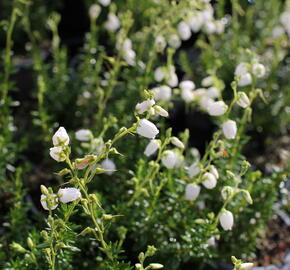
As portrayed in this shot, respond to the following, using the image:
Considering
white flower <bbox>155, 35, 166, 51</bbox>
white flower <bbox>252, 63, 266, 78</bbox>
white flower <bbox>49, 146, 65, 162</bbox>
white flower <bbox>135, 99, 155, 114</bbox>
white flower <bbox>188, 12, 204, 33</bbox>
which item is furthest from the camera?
white flower <bbox>188, 12, 204, 33</bbox>

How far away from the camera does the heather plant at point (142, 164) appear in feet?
4.94

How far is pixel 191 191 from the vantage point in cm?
175

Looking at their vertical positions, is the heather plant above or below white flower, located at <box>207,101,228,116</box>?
below

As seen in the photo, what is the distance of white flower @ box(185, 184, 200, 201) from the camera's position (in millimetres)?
1747

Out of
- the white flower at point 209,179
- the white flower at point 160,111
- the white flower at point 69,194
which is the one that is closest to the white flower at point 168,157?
the white flower at point 209,179

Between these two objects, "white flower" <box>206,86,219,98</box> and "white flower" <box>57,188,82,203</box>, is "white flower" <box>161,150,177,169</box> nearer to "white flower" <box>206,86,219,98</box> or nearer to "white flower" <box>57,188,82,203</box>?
"white flower" <box>57,188,82,203</box>

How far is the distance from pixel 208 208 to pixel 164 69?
0.61m

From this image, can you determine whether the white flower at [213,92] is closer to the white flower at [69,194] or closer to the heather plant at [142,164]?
the heather plant at [142,164]

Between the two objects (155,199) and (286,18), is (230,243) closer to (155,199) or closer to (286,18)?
(155,199)

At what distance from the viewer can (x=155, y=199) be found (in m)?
1.76

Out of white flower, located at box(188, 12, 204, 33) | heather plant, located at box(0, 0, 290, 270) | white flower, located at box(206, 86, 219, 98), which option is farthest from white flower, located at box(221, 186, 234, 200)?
white flower, located at box(188, 12, 204, 33)

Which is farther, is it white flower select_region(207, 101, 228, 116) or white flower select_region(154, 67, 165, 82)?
white flower select_region(154, 67, 165, 82)

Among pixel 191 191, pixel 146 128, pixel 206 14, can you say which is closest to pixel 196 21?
pixel 206 14

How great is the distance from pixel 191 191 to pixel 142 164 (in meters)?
0.20
